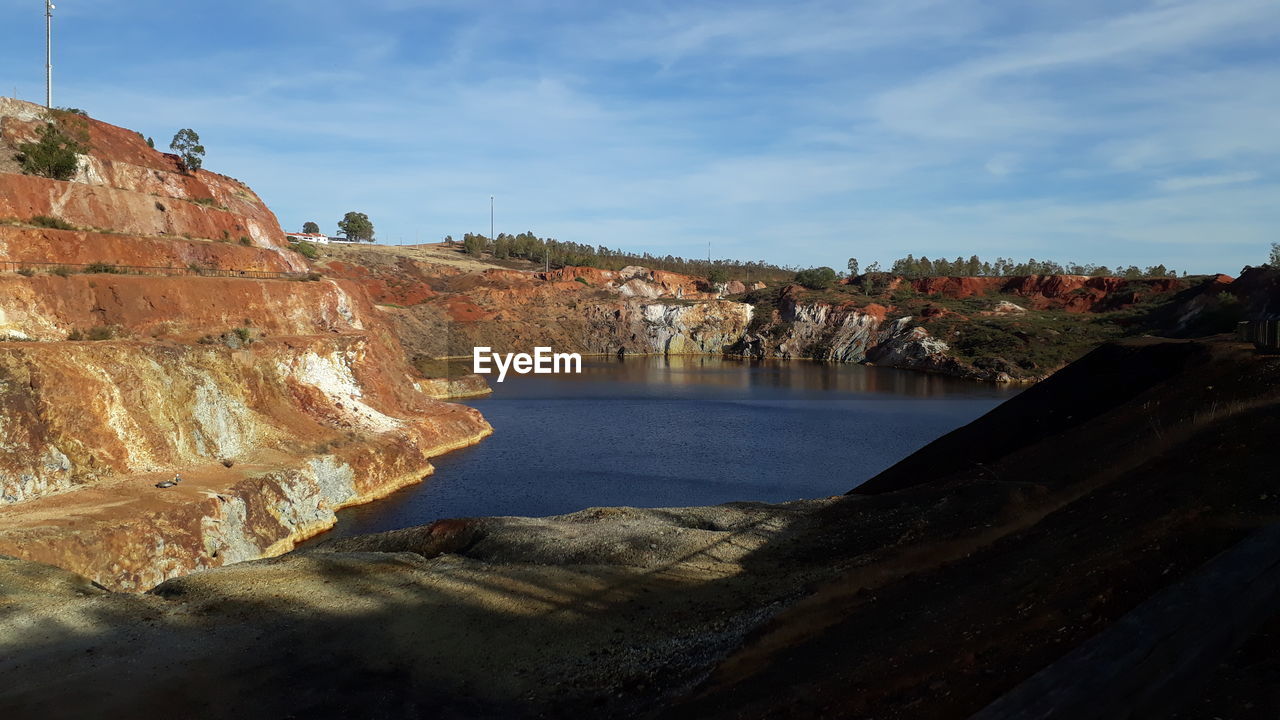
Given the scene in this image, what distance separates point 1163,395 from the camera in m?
27.6

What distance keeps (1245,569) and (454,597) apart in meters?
17.1

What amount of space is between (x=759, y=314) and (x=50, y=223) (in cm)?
10784

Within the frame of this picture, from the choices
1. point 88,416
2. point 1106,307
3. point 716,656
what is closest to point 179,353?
point 88,416

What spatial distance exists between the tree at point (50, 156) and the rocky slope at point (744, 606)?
4100 centimetres

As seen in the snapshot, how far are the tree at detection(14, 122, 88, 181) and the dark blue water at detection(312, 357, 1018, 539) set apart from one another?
106 ft

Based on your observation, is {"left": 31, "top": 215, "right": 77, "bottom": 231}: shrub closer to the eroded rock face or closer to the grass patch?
the grass patch

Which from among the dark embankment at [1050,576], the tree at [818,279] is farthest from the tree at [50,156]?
the tree at [818,279]

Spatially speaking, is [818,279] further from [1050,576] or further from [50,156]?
[1050,576]

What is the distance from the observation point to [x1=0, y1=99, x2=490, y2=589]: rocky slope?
2945 centimetres

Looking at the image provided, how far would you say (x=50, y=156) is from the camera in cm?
5247

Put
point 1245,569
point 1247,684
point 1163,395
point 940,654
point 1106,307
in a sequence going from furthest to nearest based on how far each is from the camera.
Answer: point 1106,307, point 1163,395, point 940,654, point 1245,569, point 1247,684

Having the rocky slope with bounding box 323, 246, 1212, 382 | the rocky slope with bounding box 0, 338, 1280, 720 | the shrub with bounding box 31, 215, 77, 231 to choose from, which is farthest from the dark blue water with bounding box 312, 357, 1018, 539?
the shrub with bounding box 31, 215, 77, 231

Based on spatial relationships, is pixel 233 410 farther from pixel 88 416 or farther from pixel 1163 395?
pixel 1163 395

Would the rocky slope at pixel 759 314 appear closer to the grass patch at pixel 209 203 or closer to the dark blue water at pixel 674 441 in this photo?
the dark blue water at pixel 674 441
